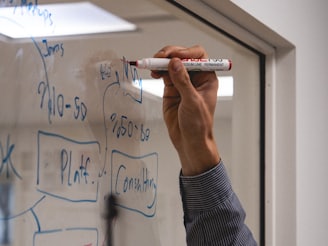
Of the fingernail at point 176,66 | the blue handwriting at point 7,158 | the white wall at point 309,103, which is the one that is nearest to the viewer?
the blue handwriting at point 7,158

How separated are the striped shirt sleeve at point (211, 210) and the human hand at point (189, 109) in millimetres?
19

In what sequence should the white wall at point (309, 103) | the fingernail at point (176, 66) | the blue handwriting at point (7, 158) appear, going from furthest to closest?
the white wall at point (309, 103) < the fingernail at point (176, 66) < the blue handwriting at point (7, 158)

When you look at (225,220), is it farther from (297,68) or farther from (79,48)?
(297,68)

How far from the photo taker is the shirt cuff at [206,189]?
86cm

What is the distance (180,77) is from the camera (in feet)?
2.54

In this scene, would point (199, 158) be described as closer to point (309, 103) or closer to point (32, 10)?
point (32, 10)

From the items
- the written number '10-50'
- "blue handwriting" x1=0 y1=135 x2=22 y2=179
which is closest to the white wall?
the written number '10-50'

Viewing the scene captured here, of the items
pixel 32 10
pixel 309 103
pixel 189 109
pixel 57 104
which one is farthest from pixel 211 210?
pixel 309 103

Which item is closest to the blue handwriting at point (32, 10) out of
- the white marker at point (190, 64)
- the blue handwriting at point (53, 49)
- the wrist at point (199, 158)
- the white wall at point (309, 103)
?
the blue handwriting at point (53, 49)

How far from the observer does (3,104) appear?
63 cm

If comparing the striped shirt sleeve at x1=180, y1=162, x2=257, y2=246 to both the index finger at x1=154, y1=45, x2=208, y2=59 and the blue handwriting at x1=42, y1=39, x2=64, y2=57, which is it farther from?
Result: the blue handwriting at x1=42, y1=39, x2=64, y2=57

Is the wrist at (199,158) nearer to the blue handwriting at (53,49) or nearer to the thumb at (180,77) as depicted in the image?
the thumb at (180,77)

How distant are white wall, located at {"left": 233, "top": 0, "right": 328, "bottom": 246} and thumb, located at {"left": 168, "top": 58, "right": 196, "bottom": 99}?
0.50 m

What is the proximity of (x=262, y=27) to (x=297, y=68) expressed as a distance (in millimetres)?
234
